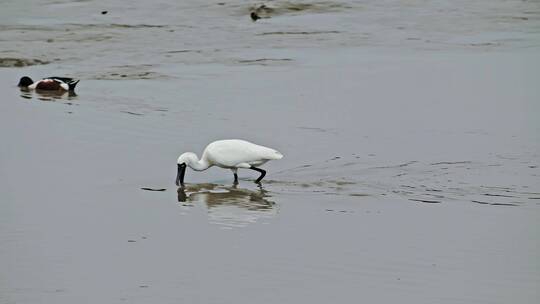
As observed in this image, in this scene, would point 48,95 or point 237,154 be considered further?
point 48,95

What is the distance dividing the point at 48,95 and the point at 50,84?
9.0 inches

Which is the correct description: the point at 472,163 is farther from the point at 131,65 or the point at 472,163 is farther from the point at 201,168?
the point at 131,65

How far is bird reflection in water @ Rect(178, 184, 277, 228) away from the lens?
33.7ft

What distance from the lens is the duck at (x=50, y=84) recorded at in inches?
647

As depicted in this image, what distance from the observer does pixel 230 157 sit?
466 inches

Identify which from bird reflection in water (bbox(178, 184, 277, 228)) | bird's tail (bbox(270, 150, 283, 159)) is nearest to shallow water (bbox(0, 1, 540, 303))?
bird reflection in water (bbox(178, 184, 277, 228))

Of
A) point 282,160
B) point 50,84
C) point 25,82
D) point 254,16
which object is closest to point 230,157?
point 282,160

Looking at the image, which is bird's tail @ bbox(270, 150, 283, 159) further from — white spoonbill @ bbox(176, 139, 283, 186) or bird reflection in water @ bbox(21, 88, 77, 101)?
bird reflection in water @ bbox(21, 88, 77, 101)

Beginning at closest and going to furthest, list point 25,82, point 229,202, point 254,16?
point 229,202 → point 25,82 → point 254,16

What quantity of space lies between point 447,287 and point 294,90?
26.1 feet

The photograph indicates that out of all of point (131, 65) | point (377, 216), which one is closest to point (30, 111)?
point (131, 65)

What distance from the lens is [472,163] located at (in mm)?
12031

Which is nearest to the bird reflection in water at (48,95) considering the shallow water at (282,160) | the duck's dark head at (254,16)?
the shallow water at (282,160)

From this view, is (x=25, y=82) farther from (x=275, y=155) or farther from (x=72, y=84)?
(x=275, y=155)
